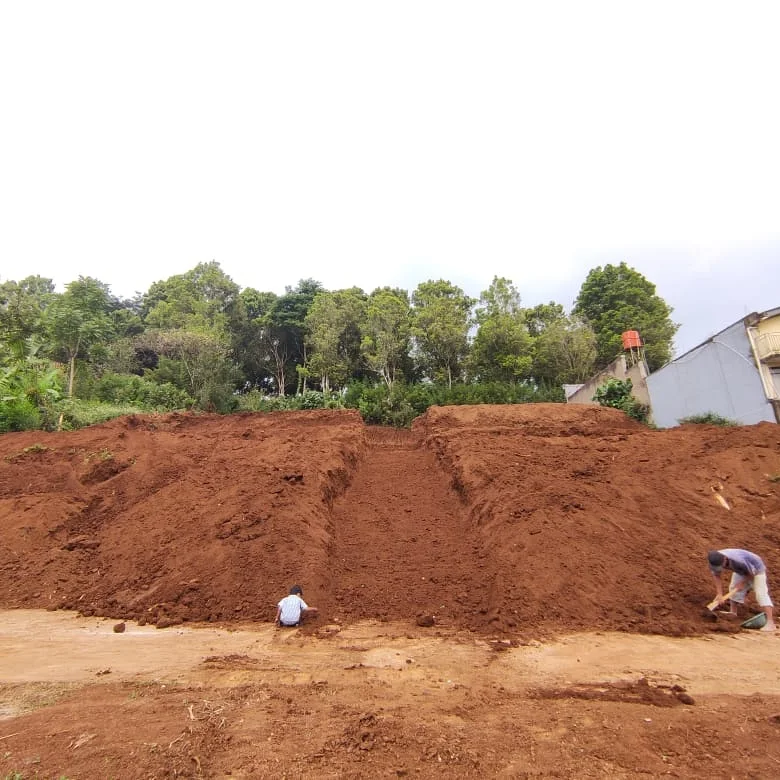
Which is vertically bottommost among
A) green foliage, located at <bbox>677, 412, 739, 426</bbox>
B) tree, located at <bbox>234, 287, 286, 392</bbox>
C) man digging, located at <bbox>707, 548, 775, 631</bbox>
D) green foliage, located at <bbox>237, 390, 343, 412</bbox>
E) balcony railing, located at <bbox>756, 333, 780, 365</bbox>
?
man digging, located at <bbox>707, 548, 775, 631</bbox>

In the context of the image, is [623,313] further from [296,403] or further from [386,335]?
[296,403]

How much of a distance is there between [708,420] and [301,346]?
69.7ft

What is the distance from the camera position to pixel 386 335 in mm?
23047

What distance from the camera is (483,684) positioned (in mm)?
4309

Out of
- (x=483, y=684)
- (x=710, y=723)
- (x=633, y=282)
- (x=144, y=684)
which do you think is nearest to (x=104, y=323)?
(x=144, y=684)

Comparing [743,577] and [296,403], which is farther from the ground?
[296,403]

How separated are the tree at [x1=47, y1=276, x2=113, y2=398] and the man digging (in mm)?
19934

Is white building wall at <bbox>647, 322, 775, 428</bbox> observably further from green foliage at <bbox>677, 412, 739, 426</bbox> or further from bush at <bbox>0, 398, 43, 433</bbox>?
bush at <bbox>0, 398, 43, 433</bbox>

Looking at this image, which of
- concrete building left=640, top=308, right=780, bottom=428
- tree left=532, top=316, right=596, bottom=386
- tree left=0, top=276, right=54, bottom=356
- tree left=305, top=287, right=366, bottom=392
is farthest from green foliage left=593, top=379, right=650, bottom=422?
tree left=0, top=276, right=54, bottom=356

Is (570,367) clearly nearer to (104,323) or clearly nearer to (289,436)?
(289,436)

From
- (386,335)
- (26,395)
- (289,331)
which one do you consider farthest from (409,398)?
(26,395)

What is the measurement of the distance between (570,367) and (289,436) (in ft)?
70.7

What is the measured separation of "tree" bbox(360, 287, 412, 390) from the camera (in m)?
23.1

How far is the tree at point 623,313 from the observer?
30.6 metres
